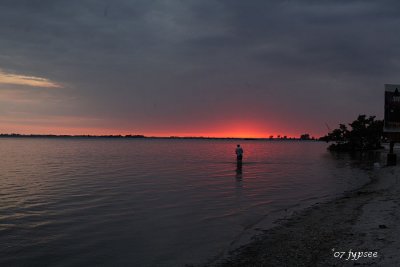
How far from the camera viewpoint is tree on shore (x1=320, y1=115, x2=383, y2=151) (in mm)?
93938

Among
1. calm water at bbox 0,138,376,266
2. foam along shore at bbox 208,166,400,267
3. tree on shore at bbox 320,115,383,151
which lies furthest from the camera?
tree on shore at bbox 320,115,383,151

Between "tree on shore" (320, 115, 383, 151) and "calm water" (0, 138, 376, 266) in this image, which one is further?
"tree on shore" (320, 115, 383, 151)

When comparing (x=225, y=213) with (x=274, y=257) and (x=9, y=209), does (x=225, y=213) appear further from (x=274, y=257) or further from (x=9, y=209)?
(x=9, y=209)

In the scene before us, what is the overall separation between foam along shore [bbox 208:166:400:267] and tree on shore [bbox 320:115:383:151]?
84465 millimetres

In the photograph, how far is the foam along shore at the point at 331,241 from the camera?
366 inches

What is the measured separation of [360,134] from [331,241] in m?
91.5

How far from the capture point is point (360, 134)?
94688 mm

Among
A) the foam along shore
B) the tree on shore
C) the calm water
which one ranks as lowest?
the calm water

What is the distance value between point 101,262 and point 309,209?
35.3ft

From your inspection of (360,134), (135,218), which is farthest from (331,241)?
(360,134)

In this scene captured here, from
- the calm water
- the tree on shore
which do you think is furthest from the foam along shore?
the tree on shore

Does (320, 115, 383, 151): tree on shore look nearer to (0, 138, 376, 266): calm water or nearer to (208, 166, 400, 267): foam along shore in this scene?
(0, 138, 376, 266): calm water

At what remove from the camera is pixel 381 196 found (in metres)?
19.3

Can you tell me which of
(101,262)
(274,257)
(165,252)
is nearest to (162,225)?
(165,252)
